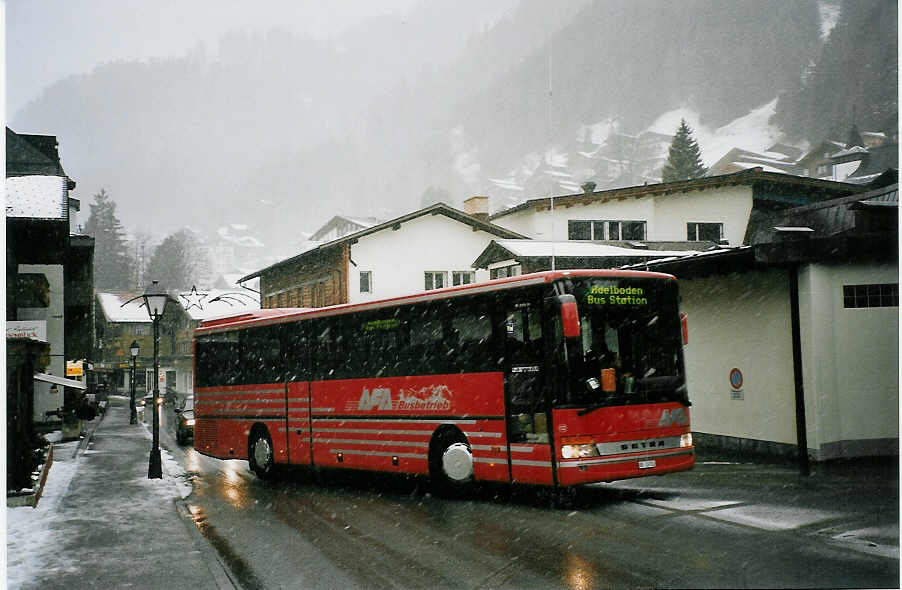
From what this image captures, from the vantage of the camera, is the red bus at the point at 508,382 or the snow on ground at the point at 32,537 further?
the red bus at the point at 508,382

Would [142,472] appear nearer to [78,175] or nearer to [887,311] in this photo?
[78,175]

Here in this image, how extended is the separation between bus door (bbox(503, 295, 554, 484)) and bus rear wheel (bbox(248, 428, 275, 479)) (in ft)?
21.0

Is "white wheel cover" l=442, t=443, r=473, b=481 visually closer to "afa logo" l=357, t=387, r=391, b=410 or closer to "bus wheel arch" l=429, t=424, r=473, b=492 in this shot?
"bus wheel arch" l=429, t=424, r=473, b=492

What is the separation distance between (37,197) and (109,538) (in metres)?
6.81

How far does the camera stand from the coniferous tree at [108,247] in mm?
17019

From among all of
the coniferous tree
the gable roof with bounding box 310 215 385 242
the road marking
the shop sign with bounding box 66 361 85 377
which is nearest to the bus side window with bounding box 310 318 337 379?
the coniferous tree

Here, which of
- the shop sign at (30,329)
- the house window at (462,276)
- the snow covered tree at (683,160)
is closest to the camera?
the shop sign at (30,329)

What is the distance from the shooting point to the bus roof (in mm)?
9922

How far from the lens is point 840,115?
1573 cm

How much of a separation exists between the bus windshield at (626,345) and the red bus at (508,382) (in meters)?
0.02

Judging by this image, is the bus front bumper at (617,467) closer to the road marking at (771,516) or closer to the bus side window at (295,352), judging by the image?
the road marking at (771,516)

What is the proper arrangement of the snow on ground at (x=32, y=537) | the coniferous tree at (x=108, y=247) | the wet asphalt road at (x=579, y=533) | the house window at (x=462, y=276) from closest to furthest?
the wet asphalt road at (x=579, y=533), the snow on ground at (x=32, y=537), the coniferous tree at (x=108, y=247), the house window at (x=462, y=276)

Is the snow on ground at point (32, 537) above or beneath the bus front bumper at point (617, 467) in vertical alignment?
beneath

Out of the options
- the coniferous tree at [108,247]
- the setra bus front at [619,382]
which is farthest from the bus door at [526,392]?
the coniferous tree at [108,247]
